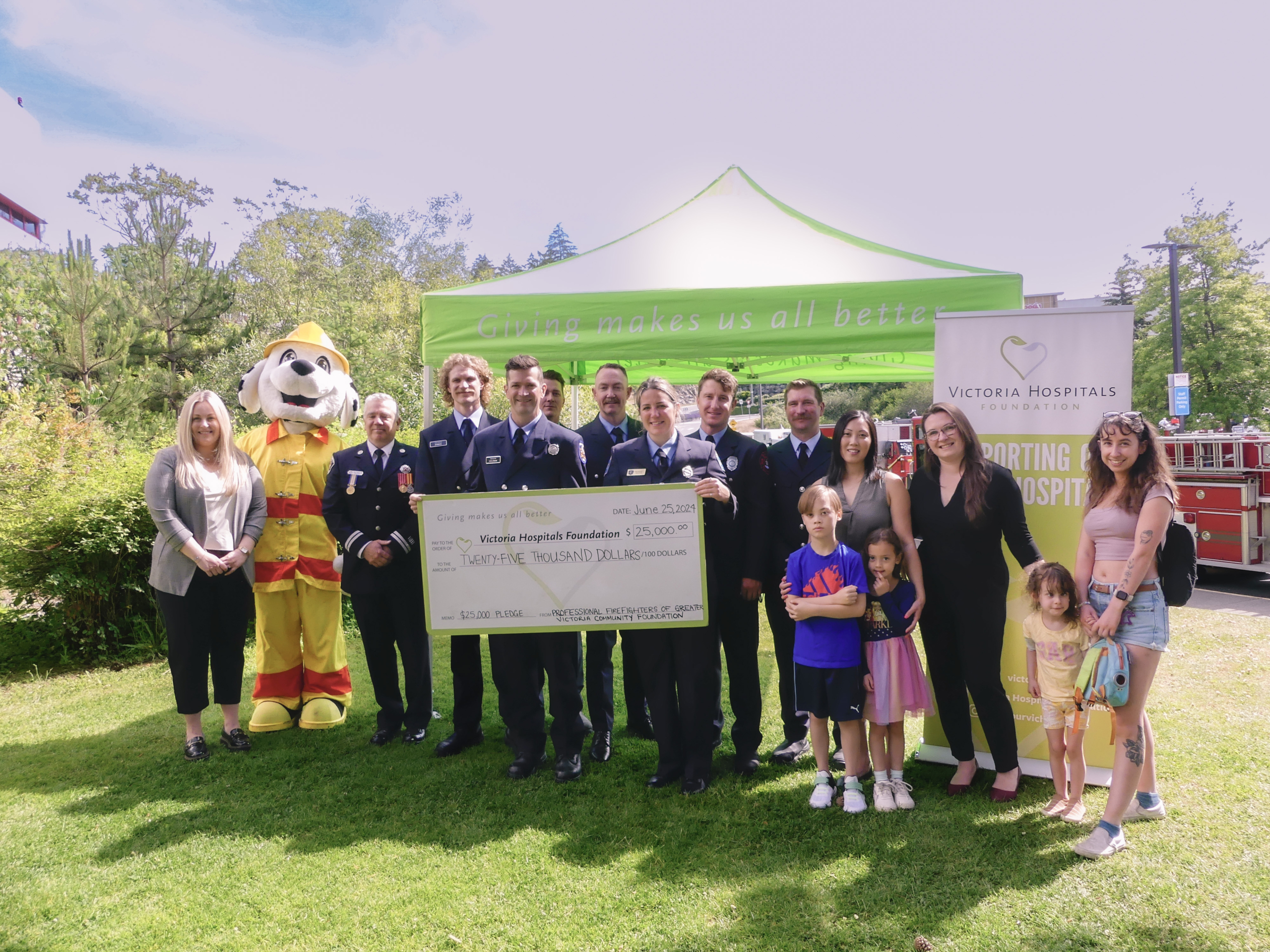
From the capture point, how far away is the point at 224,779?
14.3ft

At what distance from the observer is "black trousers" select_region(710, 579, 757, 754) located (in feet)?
13.9

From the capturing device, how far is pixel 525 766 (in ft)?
14.0

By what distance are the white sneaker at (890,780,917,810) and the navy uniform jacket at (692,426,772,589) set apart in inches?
45.2

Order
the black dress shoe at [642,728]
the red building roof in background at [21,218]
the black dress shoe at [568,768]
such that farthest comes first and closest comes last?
the red building roof in background at [21,218] < the black dress shoe at [642,728] < the black dress shoe at [568,768]

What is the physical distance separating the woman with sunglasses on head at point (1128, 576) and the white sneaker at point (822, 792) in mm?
1029

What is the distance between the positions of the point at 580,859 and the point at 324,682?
8.22 feet

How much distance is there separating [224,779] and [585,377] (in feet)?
17.7

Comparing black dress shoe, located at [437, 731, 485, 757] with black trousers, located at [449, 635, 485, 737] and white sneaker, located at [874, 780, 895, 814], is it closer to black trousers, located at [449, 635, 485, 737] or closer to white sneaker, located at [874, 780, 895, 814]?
black trousers, located at [449, 635, 485, 737]

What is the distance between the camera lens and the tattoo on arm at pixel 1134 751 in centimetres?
331

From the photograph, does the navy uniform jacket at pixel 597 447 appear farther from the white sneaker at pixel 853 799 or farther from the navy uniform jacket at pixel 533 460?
the white sneaker at pixel 853 799

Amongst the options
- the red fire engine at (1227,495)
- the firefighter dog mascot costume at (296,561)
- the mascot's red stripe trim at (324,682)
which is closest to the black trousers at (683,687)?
the firefighter dog mascot costume at (296,561)

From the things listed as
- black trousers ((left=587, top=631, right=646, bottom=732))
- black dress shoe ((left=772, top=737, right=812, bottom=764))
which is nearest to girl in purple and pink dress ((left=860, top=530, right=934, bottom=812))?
black dress shoe ((left=772, top=737, right=812, bottom=764))

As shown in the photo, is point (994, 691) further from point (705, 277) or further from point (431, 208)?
point (431, 208)

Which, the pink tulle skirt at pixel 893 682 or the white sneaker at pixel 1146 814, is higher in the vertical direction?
the pink tulle skirt at pixel 893 682
